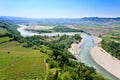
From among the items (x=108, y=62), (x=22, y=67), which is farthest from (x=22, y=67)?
(x=108, y=62)

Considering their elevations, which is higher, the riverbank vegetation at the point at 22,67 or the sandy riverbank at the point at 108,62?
the riverbank vegetation at the point at 22,67

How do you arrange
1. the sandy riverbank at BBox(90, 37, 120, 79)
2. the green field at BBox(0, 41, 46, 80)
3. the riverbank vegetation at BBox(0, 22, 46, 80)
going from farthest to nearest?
the sandy riverbank at BBox(90, 37, 120, 79)
the riverbank vegetation at BBox(0, 22, 46, 80)
the green field at BBox(0, 41, 46, 80)

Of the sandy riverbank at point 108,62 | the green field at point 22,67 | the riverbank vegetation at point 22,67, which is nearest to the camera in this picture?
the green field at point 22,67

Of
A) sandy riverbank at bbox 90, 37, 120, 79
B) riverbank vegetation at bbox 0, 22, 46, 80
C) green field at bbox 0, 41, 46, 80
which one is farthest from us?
sandy riverbank at bbox 90, 37, 120, 79

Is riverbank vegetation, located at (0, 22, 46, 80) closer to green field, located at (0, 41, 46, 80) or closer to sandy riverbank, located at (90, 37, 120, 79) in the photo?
green field, located at (0, 41, 46, 80)

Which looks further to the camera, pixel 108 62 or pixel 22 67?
pixel 108 62

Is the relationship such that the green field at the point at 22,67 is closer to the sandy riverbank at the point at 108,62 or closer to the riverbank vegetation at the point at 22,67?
the riverbank vegetation at the point at 22,67

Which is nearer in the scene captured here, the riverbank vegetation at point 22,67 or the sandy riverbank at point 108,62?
the riverbank vegetation at point 22,67

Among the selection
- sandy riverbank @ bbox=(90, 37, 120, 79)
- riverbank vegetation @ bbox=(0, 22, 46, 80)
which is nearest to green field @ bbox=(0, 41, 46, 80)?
riverbank vegetation @ bbox=(0, 22, 46, 80)

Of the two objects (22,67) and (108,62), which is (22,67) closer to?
(22,67)

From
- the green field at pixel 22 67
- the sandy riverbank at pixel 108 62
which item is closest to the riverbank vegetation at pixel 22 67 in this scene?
the green field at pixel 22 67

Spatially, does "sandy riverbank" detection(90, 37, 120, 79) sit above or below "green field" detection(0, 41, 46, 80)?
below
